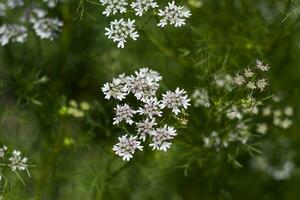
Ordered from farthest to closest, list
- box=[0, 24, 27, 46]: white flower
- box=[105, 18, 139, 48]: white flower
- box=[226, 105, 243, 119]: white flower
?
box=[0, 24, 27, 46]: white flower → box=[226, 105, 243, 119]: white flower → box=[105, 18, 139, 48]: white flower

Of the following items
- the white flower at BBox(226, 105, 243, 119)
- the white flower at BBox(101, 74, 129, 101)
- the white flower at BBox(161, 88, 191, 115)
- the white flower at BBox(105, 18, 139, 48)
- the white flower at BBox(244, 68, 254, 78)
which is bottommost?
the white flower at BBox(161, 88, 191, 115)

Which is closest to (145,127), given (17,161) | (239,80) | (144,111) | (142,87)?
(144,111)

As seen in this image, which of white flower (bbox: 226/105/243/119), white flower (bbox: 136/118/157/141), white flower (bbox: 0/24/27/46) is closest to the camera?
white flower (bbox: 136/118/157/141)

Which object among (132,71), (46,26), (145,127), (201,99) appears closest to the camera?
(145,127)

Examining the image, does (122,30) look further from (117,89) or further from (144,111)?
(144,111)

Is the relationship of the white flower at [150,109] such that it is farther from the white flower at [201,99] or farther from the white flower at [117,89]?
the white flower at [201,99]

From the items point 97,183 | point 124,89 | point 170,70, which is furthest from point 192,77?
point 124,89

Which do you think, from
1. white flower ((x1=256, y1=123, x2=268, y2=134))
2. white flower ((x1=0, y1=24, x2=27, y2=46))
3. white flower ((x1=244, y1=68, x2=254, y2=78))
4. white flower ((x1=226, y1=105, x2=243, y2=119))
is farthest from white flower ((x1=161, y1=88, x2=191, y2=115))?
white flower ((x1=0, y1=24, x2=27, y2=46))

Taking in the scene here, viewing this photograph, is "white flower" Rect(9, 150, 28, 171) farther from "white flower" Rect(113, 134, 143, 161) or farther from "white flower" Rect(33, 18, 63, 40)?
"white flower" Rect(33, 18, 63, 40)
